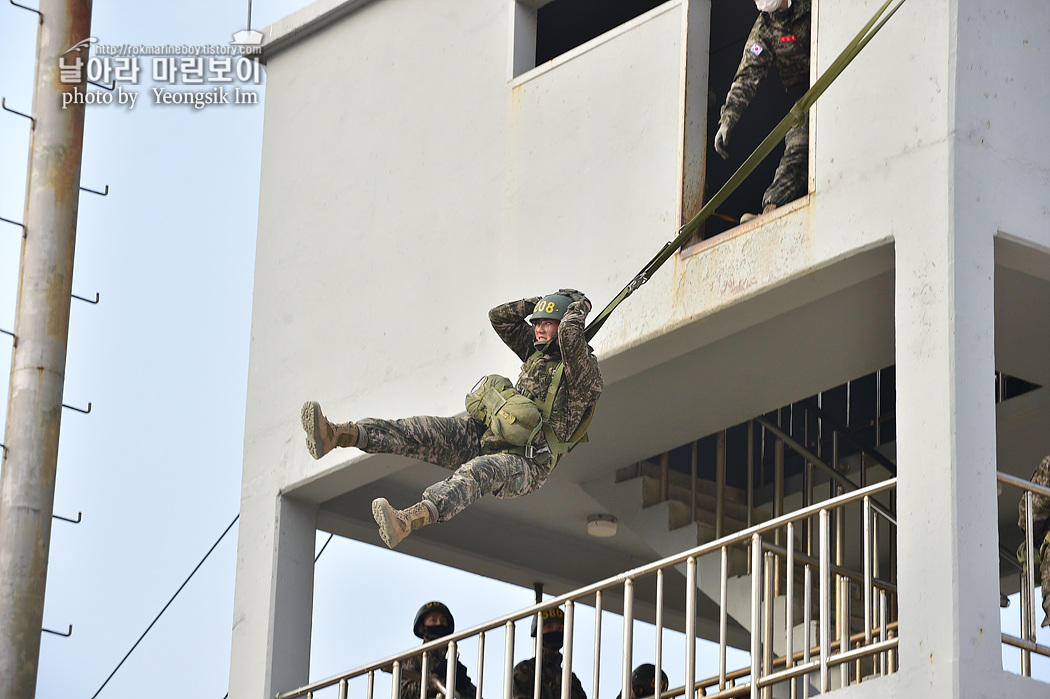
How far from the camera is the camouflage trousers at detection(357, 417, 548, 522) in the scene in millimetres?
10375

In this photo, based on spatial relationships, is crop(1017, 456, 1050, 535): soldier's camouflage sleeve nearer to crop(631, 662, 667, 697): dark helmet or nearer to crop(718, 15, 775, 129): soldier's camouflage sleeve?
crop(718, 15, 775, 129): soldier's camouflage sleeve

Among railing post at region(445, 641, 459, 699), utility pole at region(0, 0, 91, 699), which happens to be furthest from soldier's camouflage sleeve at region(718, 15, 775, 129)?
utility pole at region(0, 0, 91, 699)

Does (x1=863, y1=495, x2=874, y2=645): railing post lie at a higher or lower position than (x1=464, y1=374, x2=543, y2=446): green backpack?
lower

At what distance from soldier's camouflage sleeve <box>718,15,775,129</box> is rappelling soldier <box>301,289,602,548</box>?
4.87 feet

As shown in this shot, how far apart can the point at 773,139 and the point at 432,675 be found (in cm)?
464

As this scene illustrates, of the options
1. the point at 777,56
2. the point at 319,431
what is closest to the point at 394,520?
the point at 319,431

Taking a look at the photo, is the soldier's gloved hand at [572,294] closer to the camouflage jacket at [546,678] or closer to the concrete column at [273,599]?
the concrete column at [273,599]

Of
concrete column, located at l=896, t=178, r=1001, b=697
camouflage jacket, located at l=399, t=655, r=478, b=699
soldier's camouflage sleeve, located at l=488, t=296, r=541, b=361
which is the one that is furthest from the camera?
camouflage jacket, located at l=399, t=655, r=478, b=699

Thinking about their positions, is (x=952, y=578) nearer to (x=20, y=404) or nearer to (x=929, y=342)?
(x=929, y=342)

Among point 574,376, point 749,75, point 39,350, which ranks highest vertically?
point 749,75

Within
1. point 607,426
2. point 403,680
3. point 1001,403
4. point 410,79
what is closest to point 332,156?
point 410,79

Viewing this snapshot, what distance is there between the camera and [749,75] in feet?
37.7

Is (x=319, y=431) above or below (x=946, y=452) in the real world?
above

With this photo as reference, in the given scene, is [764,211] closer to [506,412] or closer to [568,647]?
[506,412]
